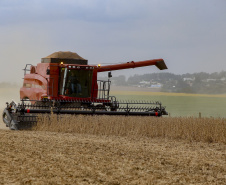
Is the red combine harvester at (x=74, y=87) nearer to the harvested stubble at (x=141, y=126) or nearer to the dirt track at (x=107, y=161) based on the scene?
the harvested stubble at (x=141, y=126)

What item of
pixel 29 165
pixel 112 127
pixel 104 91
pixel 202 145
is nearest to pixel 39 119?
pixel 112 127

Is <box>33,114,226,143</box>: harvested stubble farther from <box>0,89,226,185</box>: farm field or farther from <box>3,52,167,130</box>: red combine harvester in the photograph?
<box>3,52,167,130</box>: red combine harvester

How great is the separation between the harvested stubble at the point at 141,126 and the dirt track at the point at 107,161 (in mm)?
798

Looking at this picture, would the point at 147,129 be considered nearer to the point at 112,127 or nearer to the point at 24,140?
the point at 112,127

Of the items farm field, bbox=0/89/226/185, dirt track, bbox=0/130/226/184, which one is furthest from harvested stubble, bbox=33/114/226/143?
dirt track, bbox=0/130/226/184

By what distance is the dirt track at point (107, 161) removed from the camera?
20.8ft

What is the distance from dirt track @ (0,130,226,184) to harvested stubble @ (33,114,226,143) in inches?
31.4

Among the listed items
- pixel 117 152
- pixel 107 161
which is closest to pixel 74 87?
pixel 117 152

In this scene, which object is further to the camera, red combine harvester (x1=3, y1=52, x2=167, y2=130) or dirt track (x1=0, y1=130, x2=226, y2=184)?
red combine harvester (x1=3, y1=52, x2=167, y2=130)

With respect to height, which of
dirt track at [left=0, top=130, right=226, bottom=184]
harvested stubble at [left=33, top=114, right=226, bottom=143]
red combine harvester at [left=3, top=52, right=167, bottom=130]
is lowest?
dirt track at [left=0, top=130, right=226, bottom=184]

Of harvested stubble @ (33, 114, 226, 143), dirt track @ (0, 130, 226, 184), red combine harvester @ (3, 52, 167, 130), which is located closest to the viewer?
dirt track @ (0, 130, 226, 184)

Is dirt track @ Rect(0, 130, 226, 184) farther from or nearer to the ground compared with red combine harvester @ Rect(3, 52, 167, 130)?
nearer to the ground

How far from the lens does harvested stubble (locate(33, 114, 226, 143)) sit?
36.3ft

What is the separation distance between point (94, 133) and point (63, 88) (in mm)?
3155
